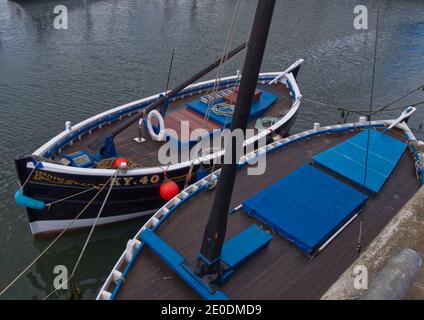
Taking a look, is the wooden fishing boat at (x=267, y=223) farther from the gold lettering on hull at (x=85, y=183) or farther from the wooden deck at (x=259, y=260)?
the gold lettering on hull at (x=85, y=183)

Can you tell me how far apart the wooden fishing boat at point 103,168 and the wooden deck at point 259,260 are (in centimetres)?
354

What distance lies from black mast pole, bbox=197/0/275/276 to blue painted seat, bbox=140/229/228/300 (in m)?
0.35

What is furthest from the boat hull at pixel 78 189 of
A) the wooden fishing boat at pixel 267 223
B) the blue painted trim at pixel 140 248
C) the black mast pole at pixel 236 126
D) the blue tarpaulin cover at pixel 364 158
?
the black mast pole at pixel 236 126

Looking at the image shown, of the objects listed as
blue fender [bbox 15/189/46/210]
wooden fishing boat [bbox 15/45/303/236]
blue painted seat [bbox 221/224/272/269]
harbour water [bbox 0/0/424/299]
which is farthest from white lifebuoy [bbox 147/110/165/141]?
blue painted seat [bbox 221/224/272/269]

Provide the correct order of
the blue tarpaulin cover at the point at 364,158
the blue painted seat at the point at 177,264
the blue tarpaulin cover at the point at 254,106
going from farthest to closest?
1. the blue tarpaulin cover at the point at 254,106
2. the blue tarpaulin cover at the point at 364,158
3. the blue painted seat at the point at 177,264

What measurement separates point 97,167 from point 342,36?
42672 mm

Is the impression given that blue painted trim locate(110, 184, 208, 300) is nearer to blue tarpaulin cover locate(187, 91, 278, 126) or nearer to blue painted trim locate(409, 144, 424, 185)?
blue tarpaulin cover locate(187, 91, 278, 126)

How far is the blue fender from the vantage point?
1588 centimetres

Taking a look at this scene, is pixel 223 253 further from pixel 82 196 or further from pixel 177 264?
pixel 82 196

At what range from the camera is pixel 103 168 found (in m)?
17.3

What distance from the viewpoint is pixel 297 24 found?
52.1 meters

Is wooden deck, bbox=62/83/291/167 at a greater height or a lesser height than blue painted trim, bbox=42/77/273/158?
lesser

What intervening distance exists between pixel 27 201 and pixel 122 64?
24.7 meters

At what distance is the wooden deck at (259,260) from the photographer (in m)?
11.9
